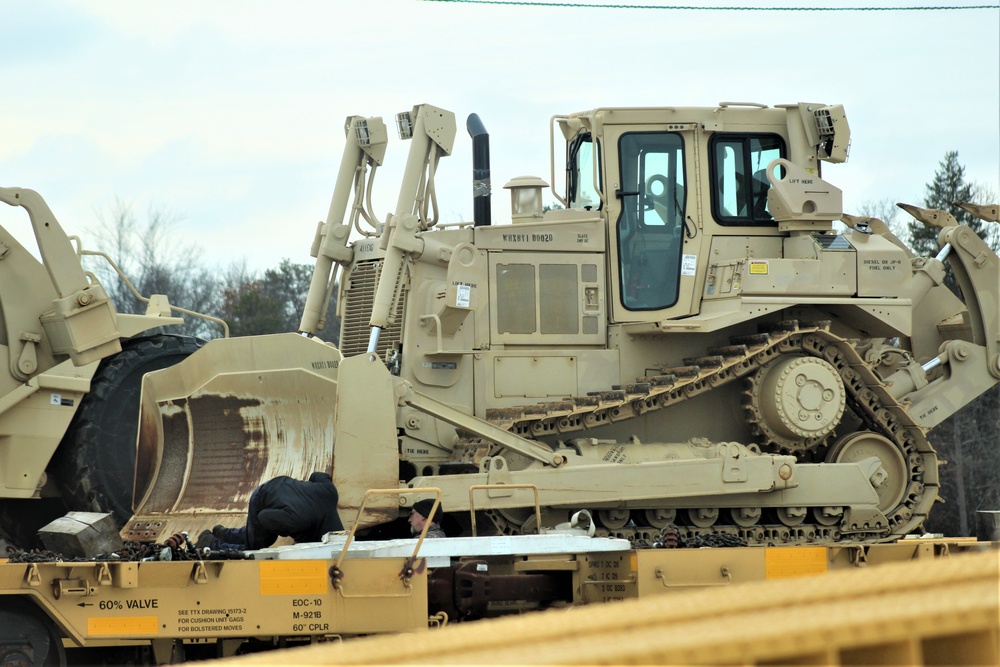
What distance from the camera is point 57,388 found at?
1209 centimetres

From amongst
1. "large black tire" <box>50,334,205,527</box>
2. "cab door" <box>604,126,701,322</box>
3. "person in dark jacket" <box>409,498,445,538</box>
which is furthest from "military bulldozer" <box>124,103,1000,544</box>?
"large black tire" <box>50,334,205,527</box>

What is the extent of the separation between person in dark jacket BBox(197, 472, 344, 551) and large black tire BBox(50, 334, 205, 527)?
2.44m

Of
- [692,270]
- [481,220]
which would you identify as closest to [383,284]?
[481,220]

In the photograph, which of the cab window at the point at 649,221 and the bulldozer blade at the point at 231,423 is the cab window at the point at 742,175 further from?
the bulldozer blade at the point at 231,423

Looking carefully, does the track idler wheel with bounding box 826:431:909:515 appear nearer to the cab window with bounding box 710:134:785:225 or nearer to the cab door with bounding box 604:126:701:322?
the cab door with bounding box 604:126:701:322

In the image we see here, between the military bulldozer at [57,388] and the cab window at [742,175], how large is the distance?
18.4 ft

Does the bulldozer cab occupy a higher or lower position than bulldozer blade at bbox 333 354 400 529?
higher

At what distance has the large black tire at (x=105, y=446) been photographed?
1211 centimetres

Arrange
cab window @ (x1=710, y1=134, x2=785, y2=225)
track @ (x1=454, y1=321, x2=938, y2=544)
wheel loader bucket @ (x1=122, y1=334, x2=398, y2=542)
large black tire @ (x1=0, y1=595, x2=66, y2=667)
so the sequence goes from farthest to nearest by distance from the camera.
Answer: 1. cab window @ (x1=710, y1=134, x2=785, y2=225)
2. track @ (x1=454, y1=321, x2=938, y2=544)
3. wheel loader bucket @ (x1=122, y1=334, x2=398, y2=542)
4. large black tire @ (x1=0, y1=595, x2=66, y2=667)

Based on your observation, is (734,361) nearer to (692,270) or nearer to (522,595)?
(692,270)

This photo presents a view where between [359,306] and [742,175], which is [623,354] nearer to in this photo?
[742,175]

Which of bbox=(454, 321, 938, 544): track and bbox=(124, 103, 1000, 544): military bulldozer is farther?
bbox=(454, 321, 938, 544): track

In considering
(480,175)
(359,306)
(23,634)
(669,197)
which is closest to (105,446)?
(359,306)

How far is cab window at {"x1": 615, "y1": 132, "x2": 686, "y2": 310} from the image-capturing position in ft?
40.0
